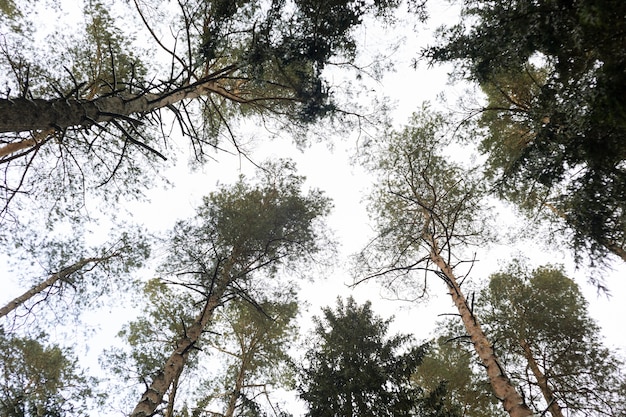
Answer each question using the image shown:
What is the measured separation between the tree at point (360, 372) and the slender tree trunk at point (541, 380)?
3.77 meters

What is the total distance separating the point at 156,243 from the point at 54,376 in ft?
20.0

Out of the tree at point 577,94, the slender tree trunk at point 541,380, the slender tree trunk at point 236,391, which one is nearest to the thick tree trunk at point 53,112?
the tree at point 577,94

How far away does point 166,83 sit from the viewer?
127 inches

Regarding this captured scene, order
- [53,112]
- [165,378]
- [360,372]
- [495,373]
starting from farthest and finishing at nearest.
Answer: [360,372]
[165,378]
[495,373]
[53,112]

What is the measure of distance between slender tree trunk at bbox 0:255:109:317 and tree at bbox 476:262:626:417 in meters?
11.3

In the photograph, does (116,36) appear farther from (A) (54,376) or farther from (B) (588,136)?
(A) (54,376)

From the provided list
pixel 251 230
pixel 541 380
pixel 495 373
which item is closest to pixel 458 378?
pixel 541 380

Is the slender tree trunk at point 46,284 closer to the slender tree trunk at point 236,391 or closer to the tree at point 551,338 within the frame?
the slender tree trunk at point 236,391

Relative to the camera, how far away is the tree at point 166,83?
127 inches

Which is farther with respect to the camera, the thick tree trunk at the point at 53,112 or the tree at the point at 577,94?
the thick tree trunk at the point at 53,112

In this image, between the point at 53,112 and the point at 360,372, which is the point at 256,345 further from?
the point at 53,112

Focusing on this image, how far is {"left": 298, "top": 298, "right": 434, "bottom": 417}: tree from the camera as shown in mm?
5871

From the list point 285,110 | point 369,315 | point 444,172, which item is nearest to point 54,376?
point 369,315

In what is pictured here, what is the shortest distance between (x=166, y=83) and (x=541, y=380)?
1069 centimetres
